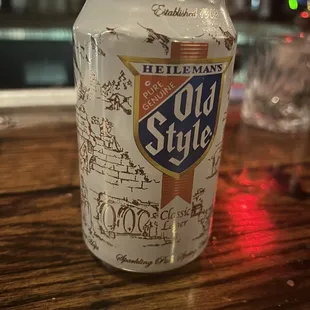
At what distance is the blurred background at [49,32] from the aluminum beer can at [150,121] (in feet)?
2.51

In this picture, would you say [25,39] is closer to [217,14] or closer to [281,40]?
[281,40]

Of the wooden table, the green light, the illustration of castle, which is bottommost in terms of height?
the wooden table

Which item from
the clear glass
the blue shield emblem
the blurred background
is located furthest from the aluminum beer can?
the blurred background

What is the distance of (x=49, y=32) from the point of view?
3.85 ft

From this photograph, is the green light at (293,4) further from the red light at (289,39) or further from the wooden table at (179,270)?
the wooden table at (179,270)

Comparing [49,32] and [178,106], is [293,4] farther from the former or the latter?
[178,106]

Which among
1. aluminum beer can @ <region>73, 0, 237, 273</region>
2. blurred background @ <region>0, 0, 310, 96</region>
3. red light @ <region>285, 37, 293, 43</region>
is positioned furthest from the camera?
blurred background @ <region>0, 0, 310, 96</region>

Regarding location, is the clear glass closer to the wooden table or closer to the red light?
the red light

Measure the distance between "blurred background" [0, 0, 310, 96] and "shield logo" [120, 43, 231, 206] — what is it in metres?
0.77

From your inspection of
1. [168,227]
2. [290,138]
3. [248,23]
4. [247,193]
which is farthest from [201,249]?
[248,23]

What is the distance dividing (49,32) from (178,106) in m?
0.96

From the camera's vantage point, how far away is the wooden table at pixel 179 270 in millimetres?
352

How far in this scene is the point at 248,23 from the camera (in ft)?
4.08

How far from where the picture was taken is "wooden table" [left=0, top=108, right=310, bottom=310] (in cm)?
35
